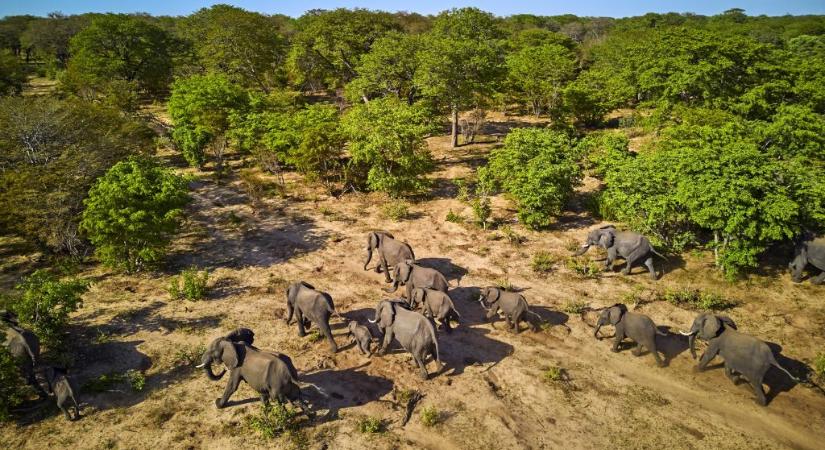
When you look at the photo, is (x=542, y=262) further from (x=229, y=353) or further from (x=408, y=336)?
(x=229, y=353)

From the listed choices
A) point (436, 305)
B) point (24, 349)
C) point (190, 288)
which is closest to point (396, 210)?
point (436, 305)

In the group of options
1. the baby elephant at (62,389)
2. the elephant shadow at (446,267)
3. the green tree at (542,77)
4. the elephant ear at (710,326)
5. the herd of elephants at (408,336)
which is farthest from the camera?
the green tree at (542,77)

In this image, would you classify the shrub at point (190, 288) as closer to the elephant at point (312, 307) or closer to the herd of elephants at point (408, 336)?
the herd of elephants at point (408, 336)

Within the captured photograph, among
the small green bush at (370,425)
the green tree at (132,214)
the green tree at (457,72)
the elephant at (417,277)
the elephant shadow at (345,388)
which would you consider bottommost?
the small green bush at (370,425)

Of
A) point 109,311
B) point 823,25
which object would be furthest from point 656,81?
point 823,25

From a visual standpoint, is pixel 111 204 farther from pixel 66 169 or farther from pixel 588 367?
pixel 588 367

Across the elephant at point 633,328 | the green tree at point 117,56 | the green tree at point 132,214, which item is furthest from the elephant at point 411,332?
the green tree at point 117,56

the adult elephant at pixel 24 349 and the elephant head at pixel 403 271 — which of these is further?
the elephant head at pixel 403 271
